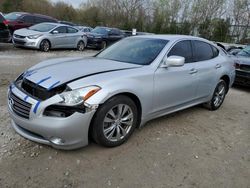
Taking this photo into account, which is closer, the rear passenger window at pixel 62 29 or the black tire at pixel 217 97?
the black tire at pixel 217 97

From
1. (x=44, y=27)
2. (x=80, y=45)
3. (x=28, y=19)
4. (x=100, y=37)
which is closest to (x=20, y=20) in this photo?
(x=28, y=19)

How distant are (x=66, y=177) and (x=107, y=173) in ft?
1.49

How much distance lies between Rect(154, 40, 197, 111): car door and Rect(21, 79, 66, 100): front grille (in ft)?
4.57

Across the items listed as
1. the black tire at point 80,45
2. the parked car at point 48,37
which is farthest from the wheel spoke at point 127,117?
the black tire at point 80,45

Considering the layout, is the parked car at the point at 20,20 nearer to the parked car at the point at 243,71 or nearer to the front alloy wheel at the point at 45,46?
the front alloy wheel at the point at 45,46

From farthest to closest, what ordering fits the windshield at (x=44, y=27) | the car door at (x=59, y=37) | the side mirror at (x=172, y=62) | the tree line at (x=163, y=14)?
the tree line at (x=163, y=14)
the car door at (x=59, y=37)
the windshield at (x=44, y=27)
the side mirror at (x=172, y=62)

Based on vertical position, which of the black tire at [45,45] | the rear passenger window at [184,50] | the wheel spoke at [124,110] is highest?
the rear passenger window at [184,50]

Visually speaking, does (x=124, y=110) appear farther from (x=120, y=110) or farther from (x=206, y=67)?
(x=206, y=67)

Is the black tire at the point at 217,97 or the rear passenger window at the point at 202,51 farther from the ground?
the rear passenger window at the point at 202,51

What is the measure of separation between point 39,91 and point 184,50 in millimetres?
2545

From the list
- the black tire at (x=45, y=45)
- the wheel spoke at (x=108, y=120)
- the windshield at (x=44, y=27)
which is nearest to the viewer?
the wheel spoke at (x=108, y=120)

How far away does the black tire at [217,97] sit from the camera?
5.28 m

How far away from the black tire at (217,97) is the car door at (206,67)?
0.26 metres

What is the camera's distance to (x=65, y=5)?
41.0 meters
